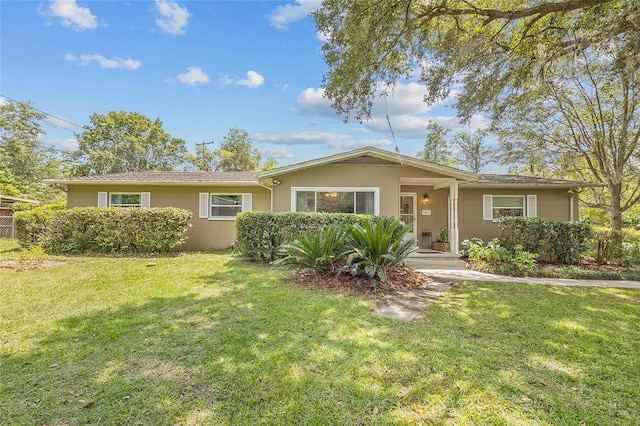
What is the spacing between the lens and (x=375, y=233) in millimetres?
5855

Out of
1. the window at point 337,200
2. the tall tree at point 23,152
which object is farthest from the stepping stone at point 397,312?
the tall tree at point 23,152

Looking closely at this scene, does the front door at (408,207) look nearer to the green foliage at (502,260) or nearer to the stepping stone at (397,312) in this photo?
the green foliage at (502,260)

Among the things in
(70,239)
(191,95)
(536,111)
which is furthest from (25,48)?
(536,111)

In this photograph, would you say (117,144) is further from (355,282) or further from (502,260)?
(502,260)

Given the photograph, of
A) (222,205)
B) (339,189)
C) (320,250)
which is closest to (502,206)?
(339,189)

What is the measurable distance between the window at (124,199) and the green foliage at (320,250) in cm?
836

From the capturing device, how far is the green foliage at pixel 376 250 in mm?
5809

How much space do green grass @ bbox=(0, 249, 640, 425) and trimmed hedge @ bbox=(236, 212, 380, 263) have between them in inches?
114

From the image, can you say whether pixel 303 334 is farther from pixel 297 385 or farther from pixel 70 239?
pixel 70 239

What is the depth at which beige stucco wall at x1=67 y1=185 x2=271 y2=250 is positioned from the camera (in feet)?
38.8

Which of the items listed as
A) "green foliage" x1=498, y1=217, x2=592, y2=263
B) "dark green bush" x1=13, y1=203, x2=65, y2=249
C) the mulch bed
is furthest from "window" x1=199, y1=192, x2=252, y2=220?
"green foliage" x1=498, y1=217, x2=592, y2=263

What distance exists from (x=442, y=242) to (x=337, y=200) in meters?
4.47

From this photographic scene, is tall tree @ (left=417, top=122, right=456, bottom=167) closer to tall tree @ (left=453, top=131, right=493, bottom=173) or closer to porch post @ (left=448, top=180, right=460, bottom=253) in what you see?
tall tree @ (left=453, top=131, right=493, bottom=173)

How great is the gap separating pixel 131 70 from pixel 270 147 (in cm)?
1767
